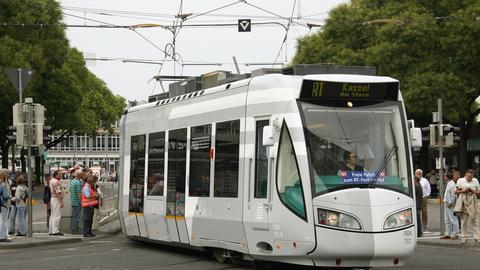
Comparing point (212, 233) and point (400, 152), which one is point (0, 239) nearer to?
point (212, 233)

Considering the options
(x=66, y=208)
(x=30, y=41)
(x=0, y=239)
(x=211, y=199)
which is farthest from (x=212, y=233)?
(x=30, y=41)

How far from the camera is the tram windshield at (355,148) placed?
12086mm

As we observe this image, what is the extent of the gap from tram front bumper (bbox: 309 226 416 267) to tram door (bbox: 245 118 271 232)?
3.51 ft

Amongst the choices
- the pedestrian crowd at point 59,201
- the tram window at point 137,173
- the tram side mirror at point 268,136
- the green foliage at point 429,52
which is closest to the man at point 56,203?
the pedestrian crowd at point 59,201

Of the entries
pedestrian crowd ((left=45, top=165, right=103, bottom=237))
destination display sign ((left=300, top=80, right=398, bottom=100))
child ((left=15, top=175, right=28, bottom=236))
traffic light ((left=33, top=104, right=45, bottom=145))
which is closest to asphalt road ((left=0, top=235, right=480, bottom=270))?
pedestrian crowd ((left=45, top=165, right=103, bottom=237))

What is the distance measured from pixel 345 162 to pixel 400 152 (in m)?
0.89

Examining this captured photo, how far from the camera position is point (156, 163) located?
1719 centimetres

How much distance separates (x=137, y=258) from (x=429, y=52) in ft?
92.3

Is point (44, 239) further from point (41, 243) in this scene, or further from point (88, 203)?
point (88, 203)

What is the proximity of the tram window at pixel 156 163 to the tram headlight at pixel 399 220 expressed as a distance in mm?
5788

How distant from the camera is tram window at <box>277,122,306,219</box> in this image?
1207cm

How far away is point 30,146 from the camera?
21.1 m

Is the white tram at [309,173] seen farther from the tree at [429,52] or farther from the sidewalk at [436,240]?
the tree at [429,52]

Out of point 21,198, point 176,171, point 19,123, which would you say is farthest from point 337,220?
point 21,198
